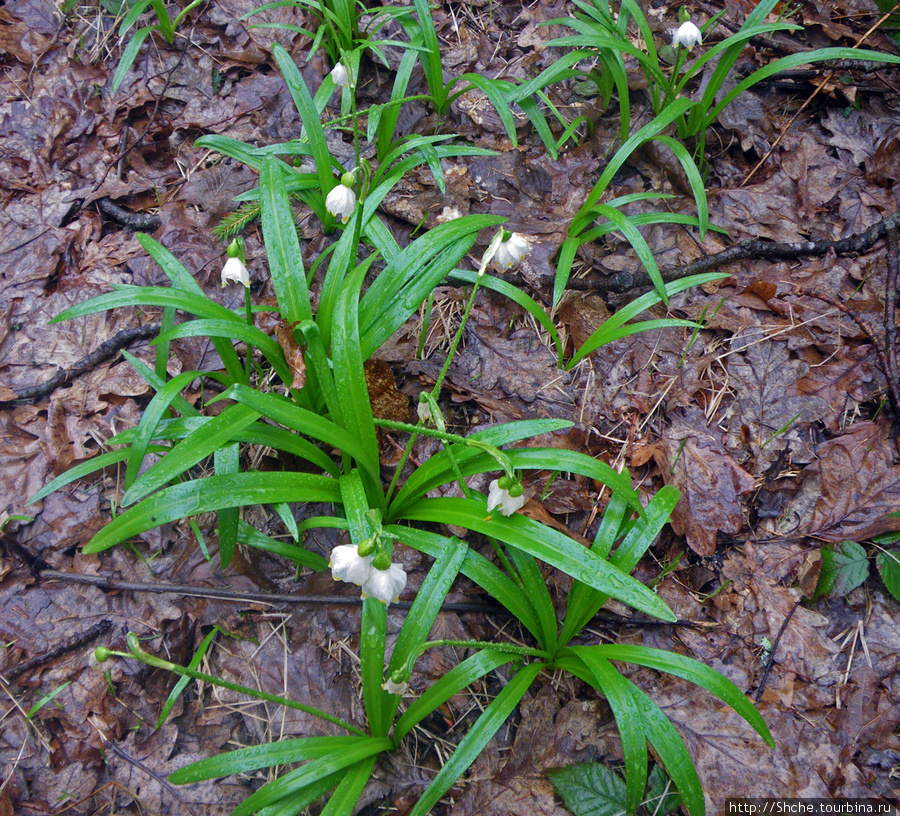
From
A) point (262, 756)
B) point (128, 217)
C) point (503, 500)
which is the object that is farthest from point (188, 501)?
point (128, 217)

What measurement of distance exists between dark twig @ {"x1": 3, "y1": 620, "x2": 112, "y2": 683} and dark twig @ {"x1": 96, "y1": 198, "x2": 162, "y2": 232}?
1.68 meters

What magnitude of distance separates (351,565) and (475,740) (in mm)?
611

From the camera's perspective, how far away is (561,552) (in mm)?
1407

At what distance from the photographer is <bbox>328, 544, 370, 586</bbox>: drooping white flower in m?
1.22

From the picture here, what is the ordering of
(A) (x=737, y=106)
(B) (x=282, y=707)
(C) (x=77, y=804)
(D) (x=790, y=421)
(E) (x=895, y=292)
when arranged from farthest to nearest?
(A) (x=737, y=106) → (E) (x=895, y=292) → (D) (x=790, y=421) → (B) (x=282, y=707) → (C) (x=77, y=804)

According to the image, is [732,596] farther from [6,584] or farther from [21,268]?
[21,268]

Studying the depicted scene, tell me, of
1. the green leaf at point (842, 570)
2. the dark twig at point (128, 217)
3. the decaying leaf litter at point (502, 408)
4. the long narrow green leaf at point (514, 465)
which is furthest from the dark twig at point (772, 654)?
the dark twig at point (128, 217)

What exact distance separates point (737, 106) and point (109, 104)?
3.19m

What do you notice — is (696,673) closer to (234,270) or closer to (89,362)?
(234,270)

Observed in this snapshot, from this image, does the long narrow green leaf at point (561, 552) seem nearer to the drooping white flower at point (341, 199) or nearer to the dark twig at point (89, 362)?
the drooping white flower at point (341, 199)

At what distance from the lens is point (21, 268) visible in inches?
93.4

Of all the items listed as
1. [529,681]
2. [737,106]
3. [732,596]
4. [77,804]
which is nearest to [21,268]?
[77,804]

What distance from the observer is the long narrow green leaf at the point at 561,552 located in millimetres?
1349

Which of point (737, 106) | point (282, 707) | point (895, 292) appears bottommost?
point (282, 707)
